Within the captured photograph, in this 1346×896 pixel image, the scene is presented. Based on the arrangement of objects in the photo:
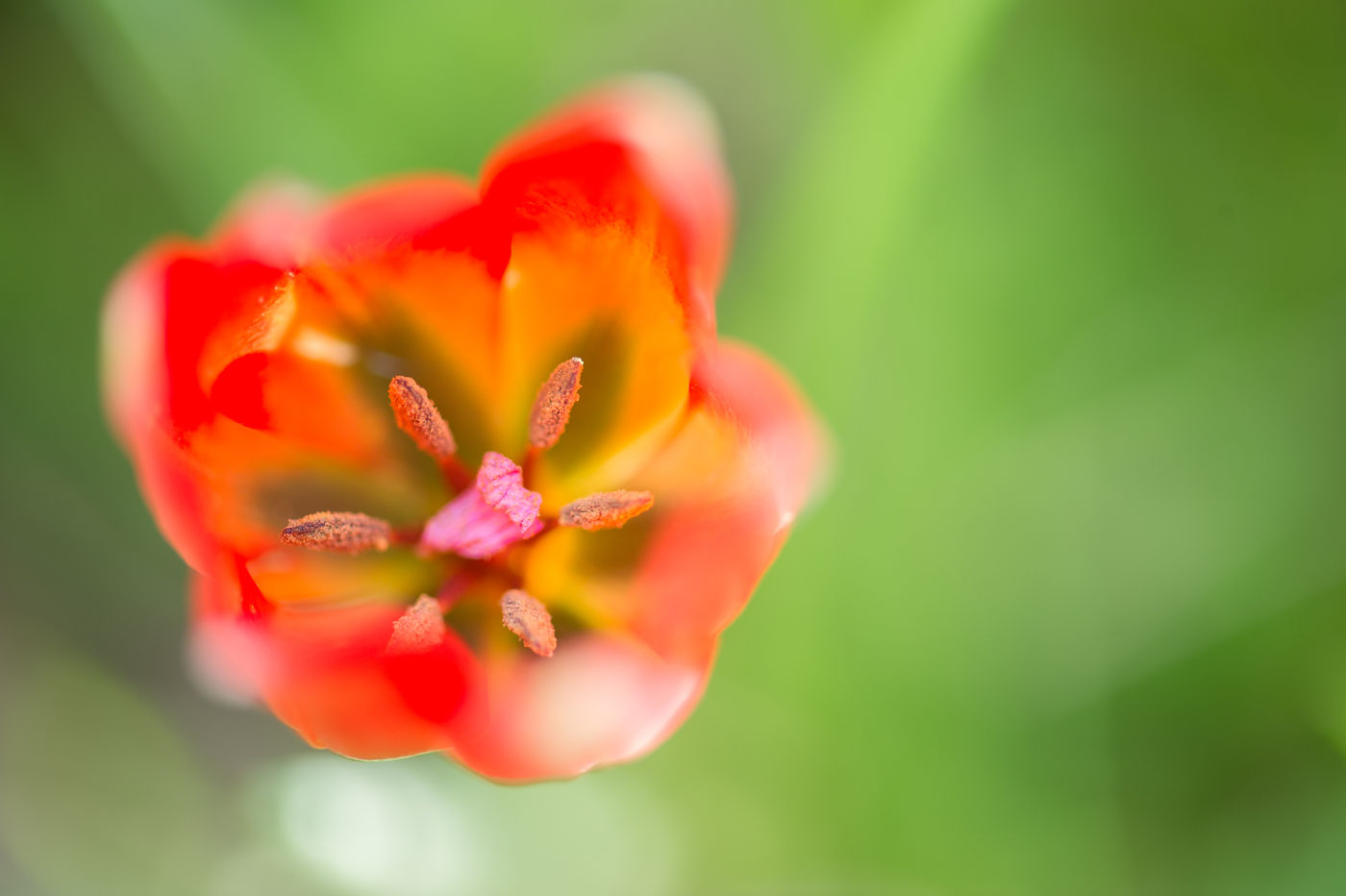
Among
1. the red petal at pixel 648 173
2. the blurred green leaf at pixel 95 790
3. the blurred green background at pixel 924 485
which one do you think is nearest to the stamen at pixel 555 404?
the red petal at pixel 648 173

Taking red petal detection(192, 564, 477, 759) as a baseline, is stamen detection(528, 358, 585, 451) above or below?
above

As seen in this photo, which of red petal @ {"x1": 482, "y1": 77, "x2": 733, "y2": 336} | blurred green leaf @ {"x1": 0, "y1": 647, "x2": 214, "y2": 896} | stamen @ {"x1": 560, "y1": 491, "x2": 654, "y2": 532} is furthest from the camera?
blurred green leaf @ {"x1": 0, "y1": 647, "x2": 214, "y2": 896}

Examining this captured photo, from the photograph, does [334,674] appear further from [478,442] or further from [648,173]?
[648,173]

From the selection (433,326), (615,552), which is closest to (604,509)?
(615,552)

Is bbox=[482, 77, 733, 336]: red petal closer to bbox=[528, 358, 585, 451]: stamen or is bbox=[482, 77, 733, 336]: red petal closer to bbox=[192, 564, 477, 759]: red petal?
bbox=[528, 358, 585, 451]: stamen

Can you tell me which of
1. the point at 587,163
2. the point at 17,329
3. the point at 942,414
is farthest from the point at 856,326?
the point at 17,329

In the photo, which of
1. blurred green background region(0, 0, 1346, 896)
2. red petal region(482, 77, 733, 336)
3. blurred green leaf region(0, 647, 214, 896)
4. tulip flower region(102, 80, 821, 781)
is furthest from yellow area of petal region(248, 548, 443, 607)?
blurred green leaf region(0, 647, 214, 896)

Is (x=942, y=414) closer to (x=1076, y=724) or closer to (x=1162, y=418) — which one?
(x=1162, y=418)
